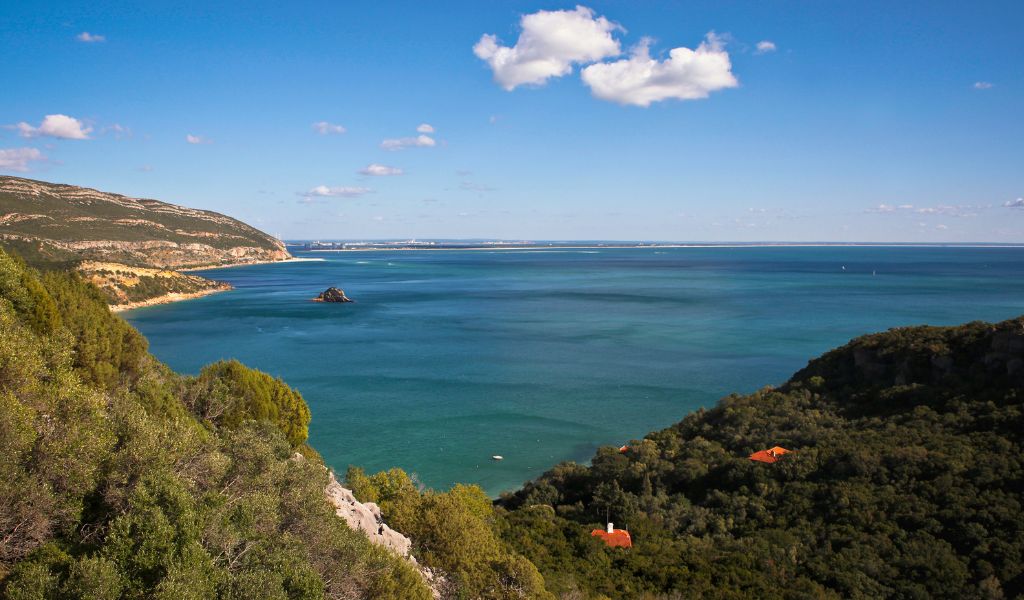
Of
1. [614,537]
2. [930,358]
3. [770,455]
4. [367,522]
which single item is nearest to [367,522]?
[367,522]

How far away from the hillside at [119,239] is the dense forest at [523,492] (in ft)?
212

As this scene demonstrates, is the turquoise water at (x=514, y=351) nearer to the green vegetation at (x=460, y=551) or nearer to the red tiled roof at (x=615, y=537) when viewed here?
the red tiled roof at (x=615, y=537)

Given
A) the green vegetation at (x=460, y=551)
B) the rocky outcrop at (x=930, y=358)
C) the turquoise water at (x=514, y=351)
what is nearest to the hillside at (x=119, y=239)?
the turquoise water at (x=514, y=351)

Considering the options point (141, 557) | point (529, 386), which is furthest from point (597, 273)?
point (141, 557)

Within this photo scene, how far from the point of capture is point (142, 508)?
8328mm

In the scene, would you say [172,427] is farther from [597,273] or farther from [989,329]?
[597,273]

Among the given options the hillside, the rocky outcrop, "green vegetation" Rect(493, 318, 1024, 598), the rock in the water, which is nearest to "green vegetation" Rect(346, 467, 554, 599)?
"green vegetation" Rect(493, 318, 1024, 598)

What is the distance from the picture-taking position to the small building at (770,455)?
22594mm

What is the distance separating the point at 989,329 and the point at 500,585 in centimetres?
2467

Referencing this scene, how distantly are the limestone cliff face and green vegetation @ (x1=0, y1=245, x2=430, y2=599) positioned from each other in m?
83.8

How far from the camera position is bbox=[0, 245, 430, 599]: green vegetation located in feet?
25.4

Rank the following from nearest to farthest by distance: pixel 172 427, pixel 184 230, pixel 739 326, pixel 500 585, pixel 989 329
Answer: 1. pixel 172 427
2. pixel 500 585
3. pixel 989 329
4. pixel 739 326
5. pixel 184 230

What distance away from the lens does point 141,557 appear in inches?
304

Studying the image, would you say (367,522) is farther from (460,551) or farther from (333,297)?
(333,297)
